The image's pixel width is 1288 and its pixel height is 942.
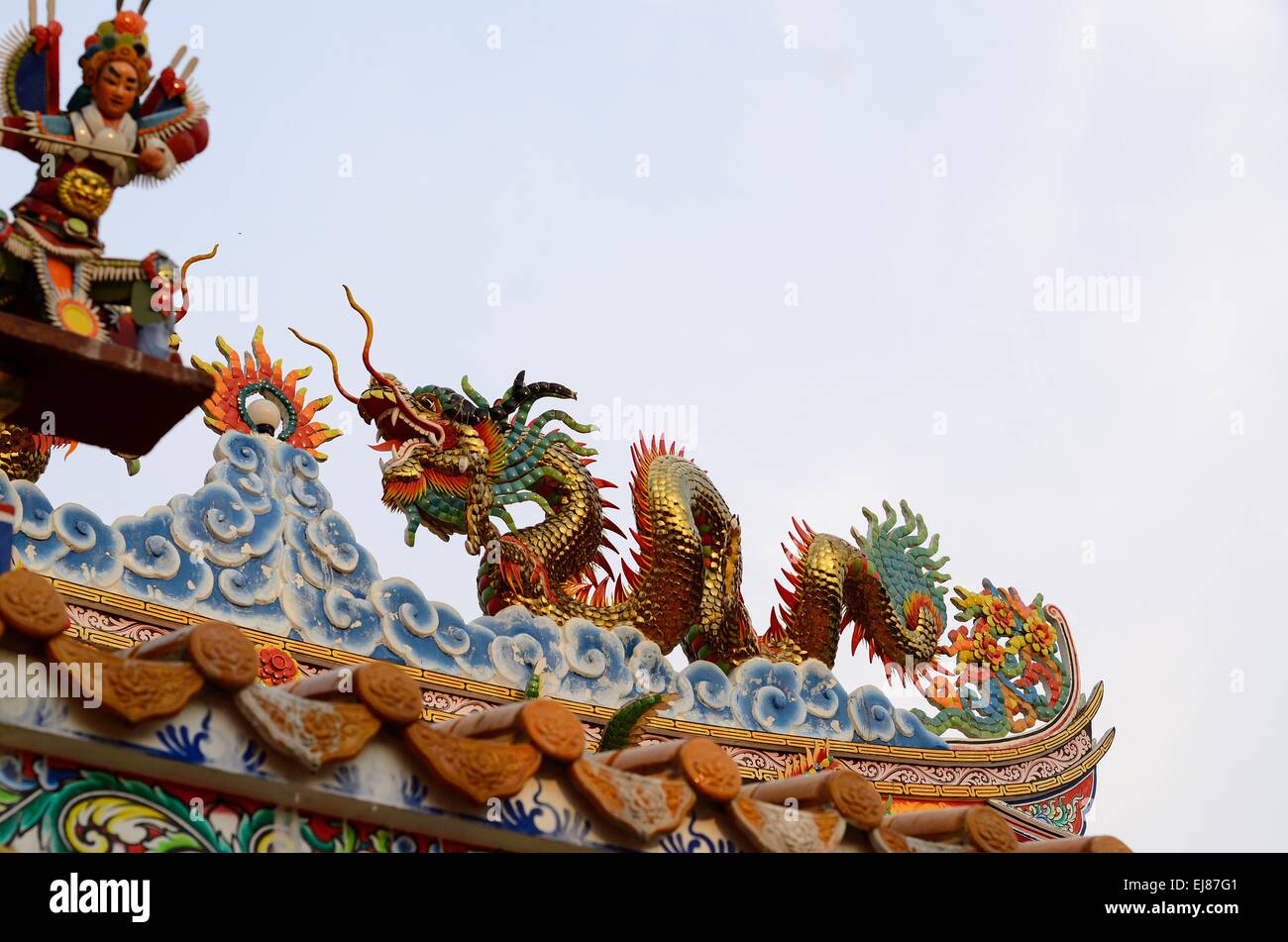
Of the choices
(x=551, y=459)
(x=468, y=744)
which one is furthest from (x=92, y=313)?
(x=551, y=459)

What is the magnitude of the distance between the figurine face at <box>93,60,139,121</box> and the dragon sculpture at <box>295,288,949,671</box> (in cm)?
431

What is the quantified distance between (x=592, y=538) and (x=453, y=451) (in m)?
0.83

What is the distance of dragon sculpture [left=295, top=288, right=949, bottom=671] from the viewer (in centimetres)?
891

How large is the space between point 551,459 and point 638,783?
5454 millimetres

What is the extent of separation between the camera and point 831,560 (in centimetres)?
991

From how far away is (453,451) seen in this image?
9.05 metres

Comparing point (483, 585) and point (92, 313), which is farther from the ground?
point (92, 313)

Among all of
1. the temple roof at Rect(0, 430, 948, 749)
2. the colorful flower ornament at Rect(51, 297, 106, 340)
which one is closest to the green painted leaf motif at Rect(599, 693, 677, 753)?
the temple roof at Rect(0, 430, 948, 749)

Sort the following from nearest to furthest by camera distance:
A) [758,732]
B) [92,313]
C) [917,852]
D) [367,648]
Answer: [917,852], [92,313], [367,648], [758,732]

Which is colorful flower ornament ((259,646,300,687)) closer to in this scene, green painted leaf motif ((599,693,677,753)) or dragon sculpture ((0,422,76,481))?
green painted leaf motif ((599,693,677,753))
